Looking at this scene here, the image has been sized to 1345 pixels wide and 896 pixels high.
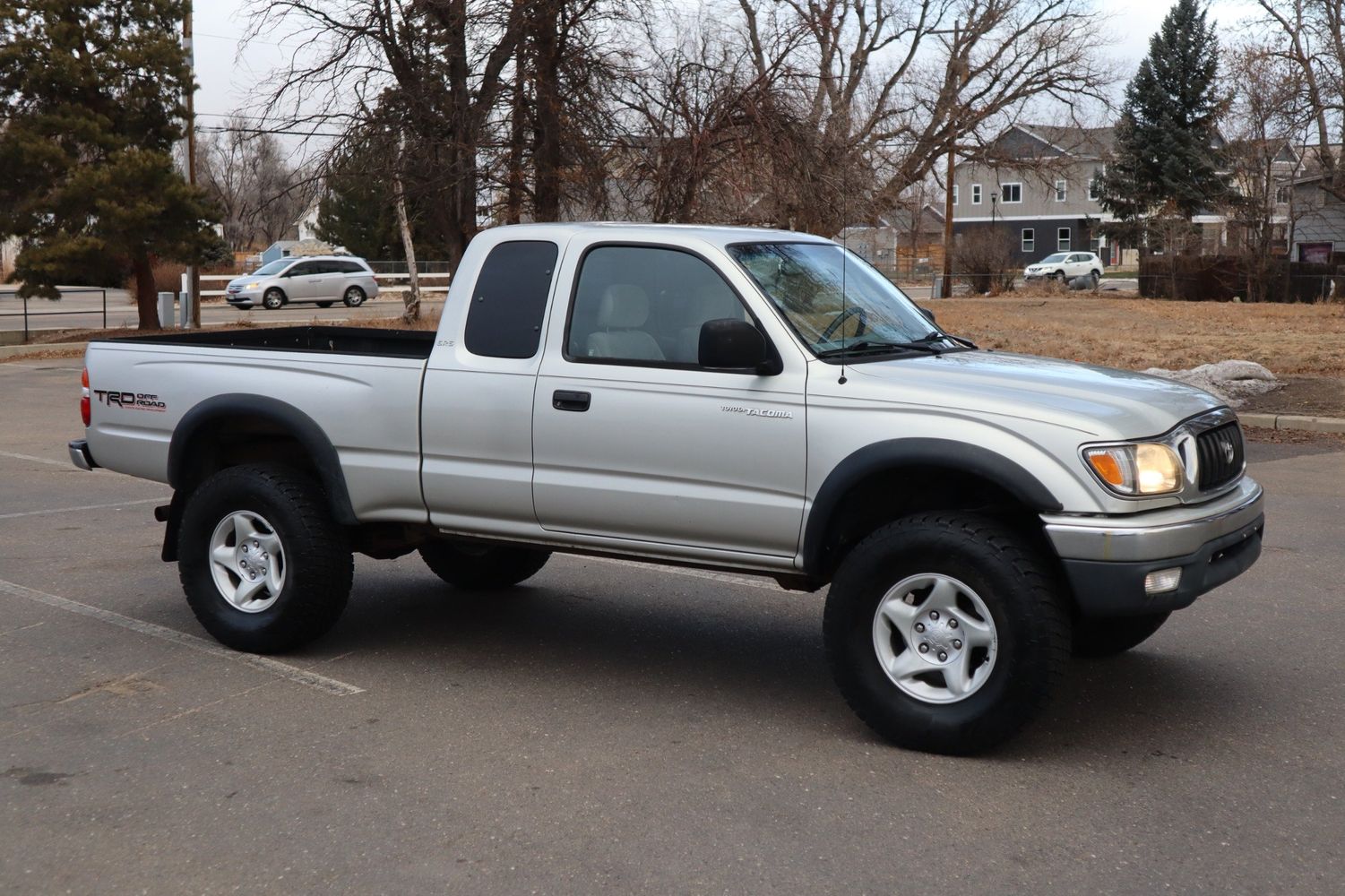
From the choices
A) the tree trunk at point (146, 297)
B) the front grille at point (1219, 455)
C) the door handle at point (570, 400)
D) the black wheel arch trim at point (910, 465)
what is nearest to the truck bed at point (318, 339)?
the door handle at point (570, 400)

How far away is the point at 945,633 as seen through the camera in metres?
4.99

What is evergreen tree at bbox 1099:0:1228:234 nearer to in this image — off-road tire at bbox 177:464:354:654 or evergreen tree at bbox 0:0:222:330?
evergreen tree at bbox 0:0:222:330

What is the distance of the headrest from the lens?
226 inches

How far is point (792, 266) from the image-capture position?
583cm

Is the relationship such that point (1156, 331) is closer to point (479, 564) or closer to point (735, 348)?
point (479, 564)

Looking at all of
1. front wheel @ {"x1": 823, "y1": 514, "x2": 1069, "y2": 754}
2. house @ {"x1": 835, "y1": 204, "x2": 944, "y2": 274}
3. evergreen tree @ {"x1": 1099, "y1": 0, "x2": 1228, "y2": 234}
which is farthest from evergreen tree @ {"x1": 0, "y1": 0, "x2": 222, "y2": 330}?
evergreen tree @ {"x1": 1099, "y1": 0, "x2": 1228, "y2": 234}

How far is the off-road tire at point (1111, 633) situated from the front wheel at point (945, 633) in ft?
3.54

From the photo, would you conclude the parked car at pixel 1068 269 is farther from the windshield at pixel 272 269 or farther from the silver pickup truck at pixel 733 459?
the silver pickup truck at pixel 733 459

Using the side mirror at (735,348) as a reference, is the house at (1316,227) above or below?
above

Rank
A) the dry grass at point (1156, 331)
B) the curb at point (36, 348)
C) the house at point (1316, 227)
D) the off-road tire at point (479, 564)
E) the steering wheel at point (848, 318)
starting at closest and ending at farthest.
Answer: the steering wheel at point (848, 318), the off-road tire at point (479, 564), the dry grass at point (1156, 331), the curb at point (36, 348), the house at point (1316, 227)

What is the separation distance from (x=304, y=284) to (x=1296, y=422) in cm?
3474

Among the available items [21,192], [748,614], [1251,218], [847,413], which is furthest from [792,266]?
[1251,218]

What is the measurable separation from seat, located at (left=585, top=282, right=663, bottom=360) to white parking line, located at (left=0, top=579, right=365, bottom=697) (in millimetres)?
1785

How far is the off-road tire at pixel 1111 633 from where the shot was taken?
593 centimetres
